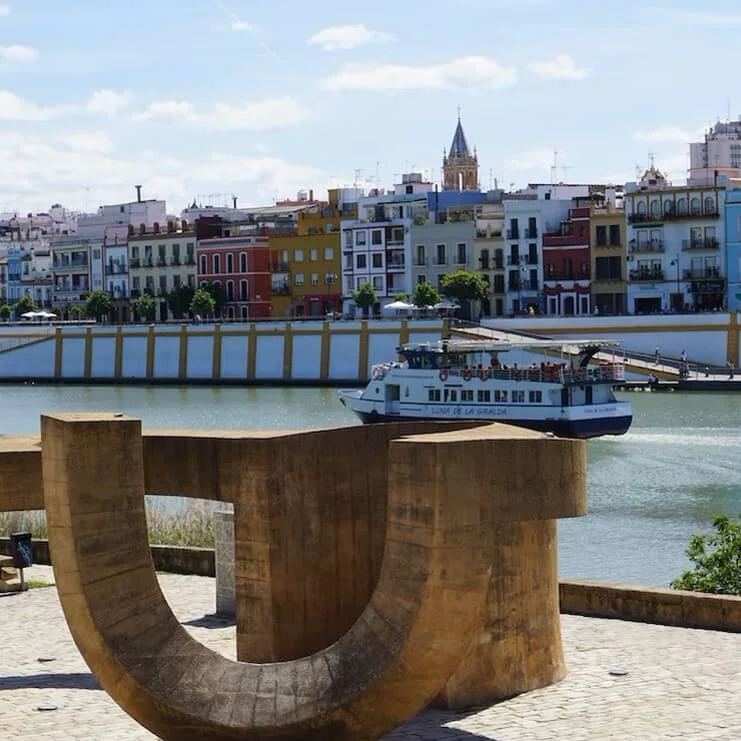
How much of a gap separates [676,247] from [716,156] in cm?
2773

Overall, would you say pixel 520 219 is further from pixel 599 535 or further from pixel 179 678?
pixel 179 678

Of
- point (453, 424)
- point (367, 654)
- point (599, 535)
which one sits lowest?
point (599, 535)

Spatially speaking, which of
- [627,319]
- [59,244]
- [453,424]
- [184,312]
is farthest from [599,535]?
[59,244]

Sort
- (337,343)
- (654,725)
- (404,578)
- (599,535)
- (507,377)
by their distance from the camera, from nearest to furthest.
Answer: (404,578), (654,725), (599,535), (507,377), (337,343)

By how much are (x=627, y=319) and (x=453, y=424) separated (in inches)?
2225

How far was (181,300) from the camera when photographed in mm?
89188

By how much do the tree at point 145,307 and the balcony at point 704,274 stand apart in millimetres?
29715

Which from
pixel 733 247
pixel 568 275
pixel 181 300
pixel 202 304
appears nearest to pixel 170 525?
pixel 733 247

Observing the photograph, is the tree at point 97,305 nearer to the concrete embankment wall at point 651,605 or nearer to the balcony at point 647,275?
the balcony at point 647,275

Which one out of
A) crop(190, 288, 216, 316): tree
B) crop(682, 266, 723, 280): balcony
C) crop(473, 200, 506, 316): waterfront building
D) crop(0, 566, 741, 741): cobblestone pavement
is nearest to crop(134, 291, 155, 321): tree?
crop(190, 288, 216, 316): tree

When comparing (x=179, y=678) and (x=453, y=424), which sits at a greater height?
(x=453, y=424)

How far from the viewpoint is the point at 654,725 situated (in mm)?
12320

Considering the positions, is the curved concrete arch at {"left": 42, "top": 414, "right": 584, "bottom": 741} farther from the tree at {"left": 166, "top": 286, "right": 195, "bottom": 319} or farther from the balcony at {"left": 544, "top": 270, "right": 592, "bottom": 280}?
the tree at {"left": 166, "top": 286, "right": 195, "bottom": 319}

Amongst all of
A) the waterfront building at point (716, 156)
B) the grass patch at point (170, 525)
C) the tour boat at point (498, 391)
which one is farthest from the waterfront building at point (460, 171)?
the grass patch at point (170, 525)
